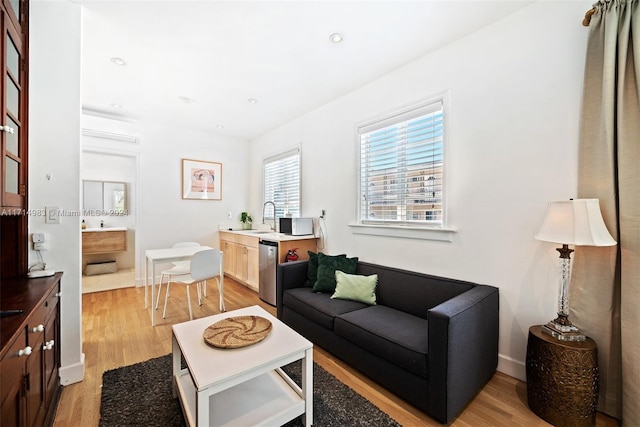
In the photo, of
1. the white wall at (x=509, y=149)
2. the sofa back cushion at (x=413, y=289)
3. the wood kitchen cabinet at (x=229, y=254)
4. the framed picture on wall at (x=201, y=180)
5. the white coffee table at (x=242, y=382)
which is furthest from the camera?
the framed picture on wall at (x=201, y=180)

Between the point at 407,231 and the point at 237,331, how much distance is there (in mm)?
1776

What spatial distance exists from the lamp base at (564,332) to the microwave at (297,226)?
2704mm

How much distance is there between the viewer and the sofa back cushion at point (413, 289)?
223 cm

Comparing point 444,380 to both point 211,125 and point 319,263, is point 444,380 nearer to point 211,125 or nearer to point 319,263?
point 319,263

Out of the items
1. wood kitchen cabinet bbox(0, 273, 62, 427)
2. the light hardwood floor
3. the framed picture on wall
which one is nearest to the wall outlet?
wood kitchen cabinet bbox(0, 273, 62, 427)

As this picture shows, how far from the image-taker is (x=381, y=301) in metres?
2.64

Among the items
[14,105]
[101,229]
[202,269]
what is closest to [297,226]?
[202,269]

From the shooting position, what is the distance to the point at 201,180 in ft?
16.8

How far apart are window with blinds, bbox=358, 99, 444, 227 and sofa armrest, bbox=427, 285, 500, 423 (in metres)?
0.89

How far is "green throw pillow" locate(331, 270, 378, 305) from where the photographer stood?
260 cm

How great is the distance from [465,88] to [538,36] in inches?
20.9

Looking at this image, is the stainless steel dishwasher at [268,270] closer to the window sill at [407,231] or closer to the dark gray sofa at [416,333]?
the dark gray sofa at [416,333]

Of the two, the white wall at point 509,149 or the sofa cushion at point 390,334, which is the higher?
the white wall at point 509,149

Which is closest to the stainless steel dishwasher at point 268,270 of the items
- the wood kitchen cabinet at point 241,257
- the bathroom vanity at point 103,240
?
the wood kitchen cabinet at point 241,257
